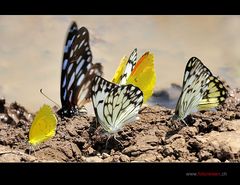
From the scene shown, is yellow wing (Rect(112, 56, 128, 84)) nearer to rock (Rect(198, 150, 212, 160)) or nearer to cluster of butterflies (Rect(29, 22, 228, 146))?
cluster of butterflies (Rect(29, 22, 228, 146))

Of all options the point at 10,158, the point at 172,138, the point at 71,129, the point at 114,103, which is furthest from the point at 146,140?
the point at 10,158

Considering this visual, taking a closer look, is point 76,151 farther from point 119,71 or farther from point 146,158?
point 119,71

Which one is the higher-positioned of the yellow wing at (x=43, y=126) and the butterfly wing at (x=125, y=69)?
the butterfly wing at (x=125, y=69)

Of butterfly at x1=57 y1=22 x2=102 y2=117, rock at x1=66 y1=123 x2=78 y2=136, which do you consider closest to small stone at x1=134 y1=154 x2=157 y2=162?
rock at x1=66 y1=123 x2=78 y2=136

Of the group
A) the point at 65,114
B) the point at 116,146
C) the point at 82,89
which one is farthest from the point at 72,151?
the point at 82,89

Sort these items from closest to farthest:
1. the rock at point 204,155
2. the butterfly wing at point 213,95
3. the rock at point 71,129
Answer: the rock at point 204,155
the rock at point 71,129
the butterfly wing at point 213,95

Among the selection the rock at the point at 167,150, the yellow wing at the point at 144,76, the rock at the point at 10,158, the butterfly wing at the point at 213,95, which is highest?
the yellow wing at the point at 144,76

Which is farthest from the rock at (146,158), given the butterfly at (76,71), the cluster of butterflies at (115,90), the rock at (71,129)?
the butterfly at (76,71)

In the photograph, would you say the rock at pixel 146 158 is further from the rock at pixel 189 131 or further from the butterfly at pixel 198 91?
the butterfly at pixel 198 91
